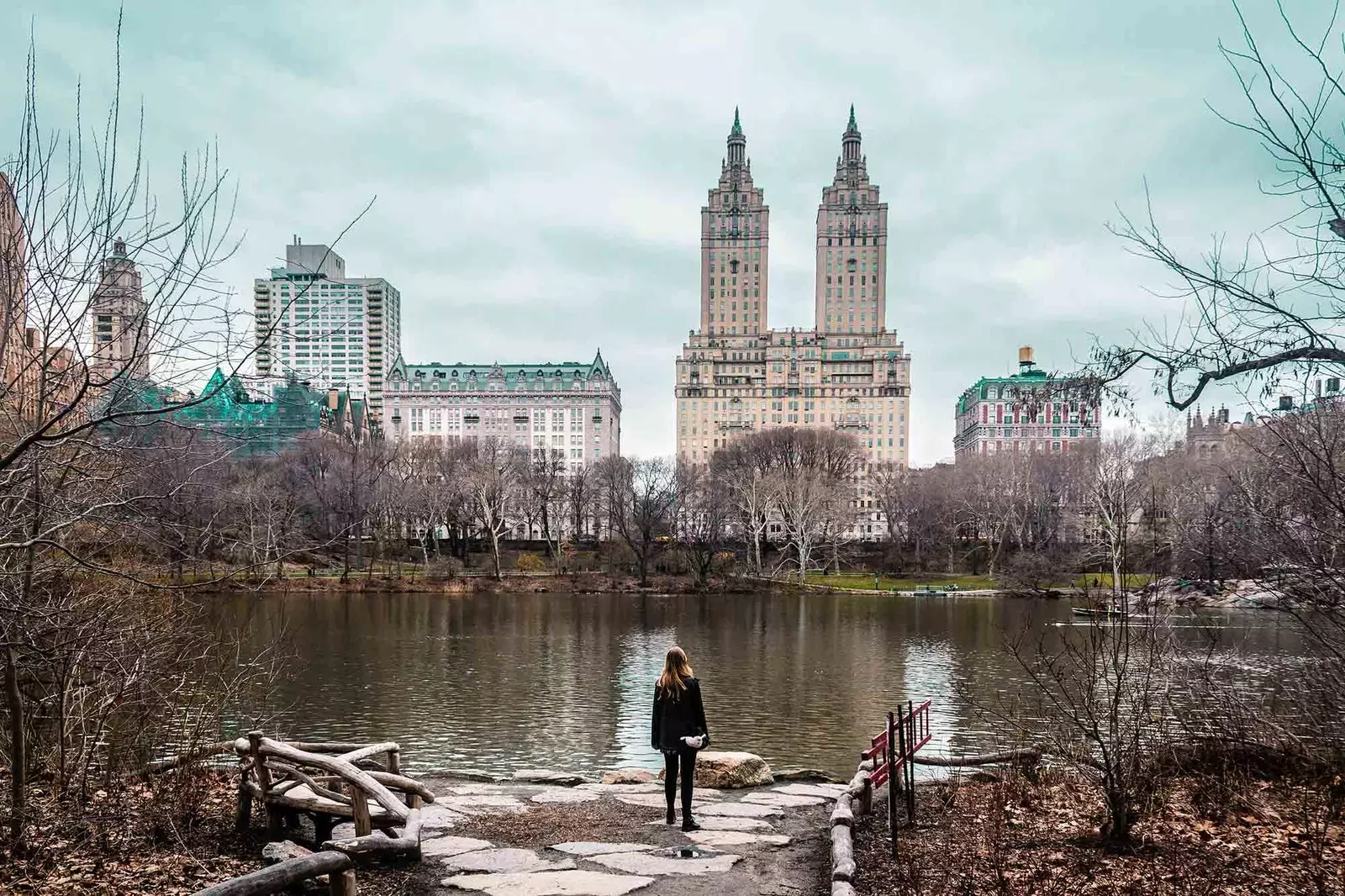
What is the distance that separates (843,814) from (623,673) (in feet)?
55.4

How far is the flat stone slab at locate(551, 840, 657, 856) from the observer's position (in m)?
8.02

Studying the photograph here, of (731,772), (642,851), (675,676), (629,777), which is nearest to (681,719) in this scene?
(675,676)

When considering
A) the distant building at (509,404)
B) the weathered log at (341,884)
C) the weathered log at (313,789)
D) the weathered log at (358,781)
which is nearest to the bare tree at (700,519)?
the weathered log at (313,789)

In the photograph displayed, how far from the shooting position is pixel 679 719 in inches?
337

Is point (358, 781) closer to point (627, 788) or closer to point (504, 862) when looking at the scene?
point (504, 862)

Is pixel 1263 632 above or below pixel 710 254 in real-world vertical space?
below

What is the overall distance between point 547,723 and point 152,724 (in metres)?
9.31

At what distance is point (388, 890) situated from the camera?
7012mm

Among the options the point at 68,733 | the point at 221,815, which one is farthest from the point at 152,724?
the point at 221,815

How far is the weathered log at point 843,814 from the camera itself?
814cm

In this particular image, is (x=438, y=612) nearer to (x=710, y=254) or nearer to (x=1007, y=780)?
(x=1007, y=780)

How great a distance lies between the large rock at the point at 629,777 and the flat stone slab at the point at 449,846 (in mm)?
3924

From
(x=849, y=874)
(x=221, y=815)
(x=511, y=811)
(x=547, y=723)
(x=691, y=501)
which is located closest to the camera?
(x=849, y=874)

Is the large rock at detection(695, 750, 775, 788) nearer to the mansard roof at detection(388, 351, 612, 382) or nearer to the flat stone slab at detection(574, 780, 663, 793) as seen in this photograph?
the flat stone slab at detection(574, 780, 663, 793)
